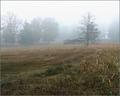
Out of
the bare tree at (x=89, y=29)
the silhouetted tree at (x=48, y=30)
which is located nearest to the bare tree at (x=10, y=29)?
the silhouetted tree at (x=48, y=30)

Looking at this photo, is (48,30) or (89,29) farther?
(48,30)

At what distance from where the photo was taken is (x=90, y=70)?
14594 millimetres

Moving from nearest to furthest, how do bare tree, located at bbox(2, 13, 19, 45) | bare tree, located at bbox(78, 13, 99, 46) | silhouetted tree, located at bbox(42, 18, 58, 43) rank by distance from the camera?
bare tree, located at bbox(78, 13, 99, 46)
bare tree, located at bbox(2, 13, 19, 45)
silhouetted tree, located at bbox(42, 18, 58, 43)

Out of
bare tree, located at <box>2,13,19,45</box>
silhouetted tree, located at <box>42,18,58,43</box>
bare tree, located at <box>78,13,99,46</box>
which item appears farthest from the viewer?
silhouetted tree, located at <box>42,18,58,43</box>

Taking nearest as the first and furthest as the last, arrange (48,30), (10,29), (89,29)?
(89,29) < (10,29) < (48,30)

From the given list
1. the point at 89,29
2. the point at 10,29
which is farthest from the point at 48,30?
the point at 89,29

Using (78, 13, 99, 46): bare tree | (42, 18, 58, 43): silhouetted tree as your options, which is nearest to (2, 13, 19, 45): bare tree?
(42, 18, 58, 43): silhouetted tree

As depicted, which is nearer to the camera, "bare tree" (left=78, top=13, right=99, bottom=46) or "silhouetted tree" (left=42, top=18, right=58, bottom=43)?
"bare tree" (left=78, top=13, right=99, bottom=46)

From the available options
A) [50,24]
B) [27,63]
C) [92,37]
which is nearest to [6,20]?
[50,24]

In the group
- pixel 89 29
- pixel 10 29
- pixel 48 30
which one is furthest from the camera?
pixel 48 30

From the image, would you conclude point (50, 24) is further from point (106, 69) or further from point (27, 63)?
point (106, 69)

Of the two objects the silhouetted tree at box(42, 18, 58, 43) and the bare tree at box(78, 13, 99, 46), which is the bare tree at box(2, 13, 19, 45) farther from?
the bare tree at box(78, 13, 99, 46)

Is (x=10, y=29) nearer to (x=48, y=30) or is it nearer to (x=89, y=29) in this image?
(x=48, y=30)

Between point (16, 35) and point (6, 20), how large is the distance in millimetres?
7116
